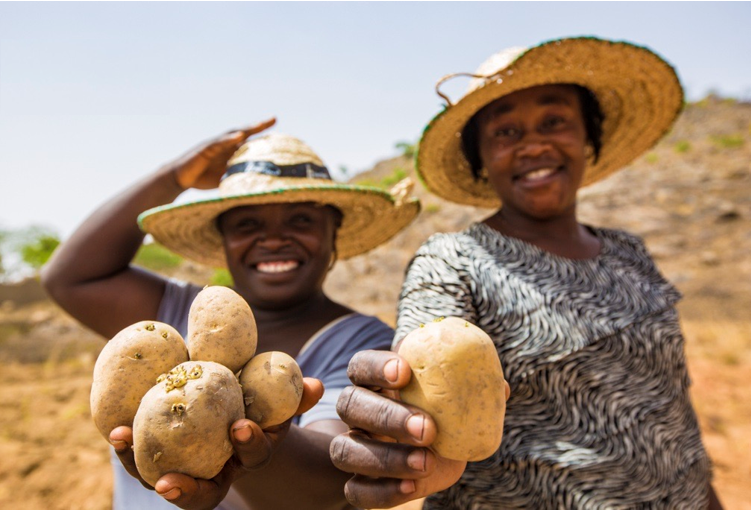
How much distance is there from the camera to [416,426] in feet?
3.15

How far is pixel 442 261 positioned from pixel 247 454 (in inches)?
35.4

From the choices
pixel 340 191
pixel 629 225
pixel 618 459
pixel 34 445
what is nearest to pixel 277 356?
pixel 340 191

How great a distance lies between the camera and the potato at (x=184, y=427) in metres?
0.90

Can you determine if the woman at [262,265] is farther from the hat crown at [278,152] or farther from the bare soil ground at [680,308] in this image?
the bare soil ground at [680,308]

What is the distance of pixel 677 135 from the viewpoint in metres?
12.6

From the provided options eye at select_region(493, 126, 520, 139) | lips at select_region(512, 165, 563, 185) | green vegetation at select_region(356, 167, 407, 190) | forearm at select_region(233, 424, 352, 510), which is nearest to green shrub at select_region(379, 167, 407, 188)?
green vegetation at select_region(356, 167, 407, 190)

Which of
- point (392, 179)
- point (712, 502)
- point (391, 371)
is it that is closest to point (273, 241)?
point (391, 371)

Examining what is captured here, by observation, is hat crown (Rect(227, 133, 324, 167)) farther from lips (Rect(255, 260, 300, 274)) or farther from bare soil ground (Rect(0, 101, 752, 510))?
bare soil ground (Rect(0, 101, 752, 510))

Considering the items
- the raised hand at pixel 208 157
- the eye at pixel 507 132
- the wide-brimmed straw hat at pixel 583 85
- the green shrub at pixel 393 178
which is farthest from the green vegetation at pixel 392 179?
the eye at pixel 507 132

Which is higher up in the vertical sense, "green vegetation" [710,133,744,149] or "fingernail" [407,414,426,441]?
"green vegetation" [710,133,744,149]

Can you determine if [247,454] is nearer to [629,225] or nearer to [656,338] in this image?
[656,338]

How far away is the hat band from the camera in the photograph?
1.87 m

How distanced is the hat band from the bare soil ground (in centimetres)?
336

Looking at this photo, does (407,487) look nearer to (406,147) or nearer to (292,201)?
(292,201)
